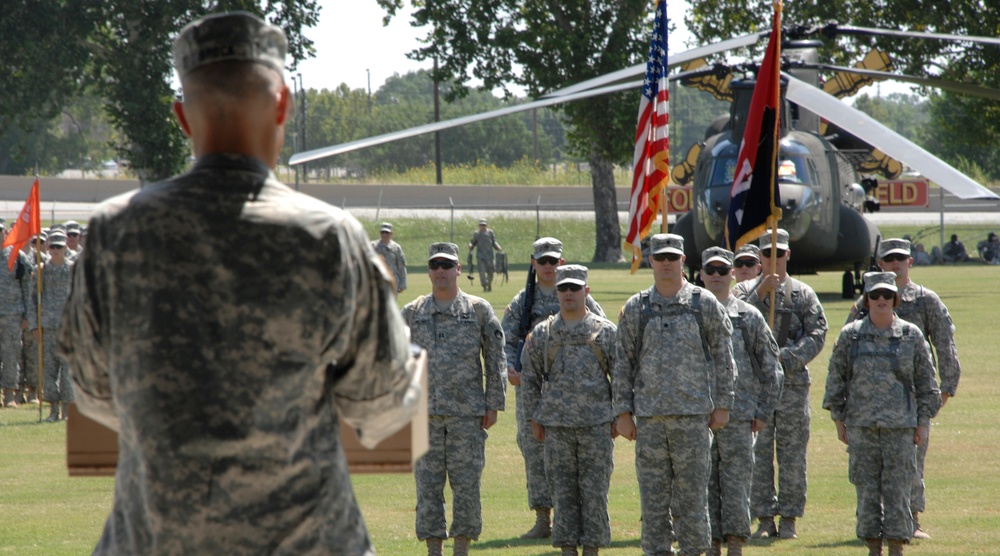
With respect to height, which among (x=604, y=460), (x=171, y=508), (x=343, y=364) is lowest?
(x=604, y=460)

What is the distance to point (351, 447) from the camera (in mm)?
3027

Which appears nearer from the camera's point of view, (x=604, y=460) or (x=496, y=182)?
(x=604, y=460)

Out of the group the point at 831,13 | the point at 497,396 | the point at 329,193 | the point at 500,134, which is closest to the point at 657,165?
the point at 497,396

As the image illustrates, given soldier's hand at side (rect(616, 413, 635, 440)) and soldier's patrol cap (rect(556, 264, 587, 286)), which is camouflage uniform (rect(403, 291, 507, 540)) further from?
soldier's hand at side (rect(616, 413, 635, 440))

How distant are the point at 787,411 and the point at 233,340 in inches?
311

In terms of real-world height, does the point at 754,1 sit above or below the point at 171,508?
above

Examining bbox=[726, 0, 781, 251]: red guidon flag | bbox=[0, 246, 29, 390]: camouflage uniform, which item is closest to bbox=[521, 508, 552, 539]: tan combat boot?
bbox=[726, 0, 781, 251]: red guidon flag

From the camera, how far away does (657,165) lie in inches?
496

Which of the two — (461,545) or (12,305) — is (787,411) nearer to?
(461,545)

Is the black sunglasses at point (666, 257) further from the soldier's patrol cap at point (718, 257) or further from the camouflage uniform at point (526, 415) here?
the camouflage uniform at point (526, 415)

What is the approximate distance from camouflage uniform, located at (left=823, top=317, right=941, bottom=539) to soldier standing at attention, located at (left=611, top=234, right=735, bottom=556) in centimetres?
103

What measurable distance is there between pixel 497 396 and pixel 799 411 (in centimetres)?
250

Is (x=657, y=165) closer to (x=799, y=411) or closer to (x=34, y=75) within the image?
(x=799, y=411)

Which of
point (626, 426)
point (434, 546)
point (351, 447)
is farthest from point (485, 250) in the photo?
point (351, 447)
